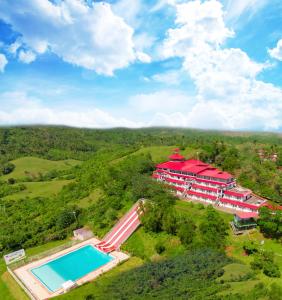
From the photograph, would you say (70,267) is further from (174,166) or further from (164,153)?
(164,153)

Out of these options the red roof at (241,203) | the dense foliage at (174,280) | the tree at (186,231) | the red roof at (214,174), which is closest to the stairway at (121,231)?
the tree at (186,231)

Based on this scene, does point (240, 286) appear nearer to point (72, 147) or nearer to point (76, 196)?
point (76, 196)

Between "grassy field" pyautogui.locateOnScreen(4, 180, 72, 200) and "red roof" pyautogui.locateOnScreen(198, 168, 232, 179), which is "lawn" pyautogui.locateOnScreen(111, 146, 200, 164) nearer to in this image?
"grassy field" pyautogui.locateOnScreen(4, 180, 72, 200)

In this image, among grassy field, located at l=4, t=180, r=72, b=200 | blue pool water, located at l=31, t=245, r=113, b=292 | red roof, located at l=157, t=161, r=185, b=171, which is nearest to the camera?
blue pool water, located at l=31, t=245, r=113, b=292

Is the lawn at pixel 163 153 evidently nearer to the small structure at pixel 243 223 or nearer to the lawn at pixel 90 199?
the lawn at pixel 90 199

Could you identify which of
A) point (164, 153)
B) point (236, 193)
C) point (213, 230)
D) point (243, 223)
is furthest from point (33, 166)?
point (243, 223)

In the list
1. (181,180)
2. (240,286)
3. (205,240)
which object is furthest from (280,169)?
(240,286)

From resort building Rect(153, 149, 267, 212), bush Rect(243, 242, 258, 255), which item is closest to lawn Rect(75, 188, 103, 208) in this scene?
resort building Rect(153, 149, 267, 212)
